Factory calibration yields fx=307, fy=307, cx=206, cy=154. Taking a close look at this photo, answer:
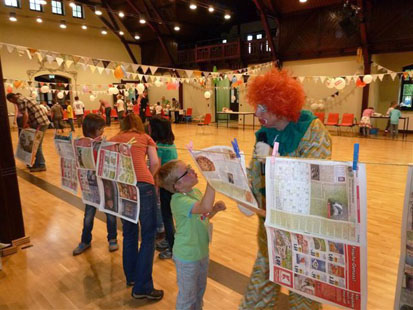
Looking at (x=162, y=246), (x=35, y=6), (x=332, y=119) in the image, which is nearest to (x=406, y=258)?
(x=162, y=246)

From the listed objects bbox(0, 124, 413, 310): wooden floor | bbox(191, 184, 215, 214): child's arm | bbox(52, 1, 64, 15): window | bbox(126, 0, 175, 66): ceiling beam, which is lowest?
bbox(0, 124, 413, 310): wooden floor

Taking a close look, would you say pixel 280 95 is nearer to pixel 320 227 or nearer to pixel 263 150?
pixel 263 150

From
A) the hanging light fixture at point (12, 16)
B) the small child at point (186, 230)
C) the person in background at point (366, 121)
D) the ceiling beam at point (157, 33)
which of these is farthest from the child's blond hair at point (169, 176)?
the hanging light fixture at point (12, 16)

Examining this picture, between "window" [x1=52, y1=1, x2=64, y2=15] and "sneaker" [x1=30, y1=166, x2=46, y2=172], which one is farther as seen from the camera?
"window" [x1=52, y1=1, x2=64, y2=15]

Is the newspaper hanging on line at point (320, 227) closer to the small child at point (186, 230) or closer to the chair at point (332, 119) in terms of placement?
the small child at point (186, 230)

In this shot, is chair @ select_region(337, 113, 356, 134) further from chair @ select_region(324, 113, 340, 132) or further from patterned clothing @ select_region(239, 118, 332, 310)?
patterned clothing @ select_region(239, 118, 332, 310)

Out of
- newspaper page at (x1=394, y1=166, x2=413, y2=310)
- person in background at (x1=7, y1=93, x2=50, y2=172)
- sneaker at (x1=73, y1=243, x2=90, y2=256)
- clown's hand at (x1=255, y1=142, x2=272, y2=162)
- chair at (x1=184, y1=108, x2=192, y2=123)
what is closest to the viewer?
newspaper page at (x1=394, y1=166, x2=413, y2=310)

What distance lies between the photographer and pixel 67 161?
2613 millimetres

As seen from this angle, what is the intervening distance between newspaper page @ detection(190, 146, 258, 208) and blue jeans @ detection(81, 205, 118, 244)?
69.3 inches

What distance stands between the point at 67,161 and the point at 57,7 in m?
17.2

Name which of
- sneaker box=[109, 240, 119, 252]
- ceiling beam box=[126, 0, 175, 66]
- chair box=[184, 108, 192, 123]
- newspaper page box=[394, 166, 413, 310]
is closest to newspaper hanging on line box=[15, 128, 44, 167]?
sneaker box=[109, 240, 119, 252]

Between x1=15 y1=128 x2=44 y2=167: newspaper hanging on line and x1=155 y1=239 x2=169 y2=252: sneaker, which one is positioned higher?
x1=15 y1=128 x2=44 y2=167: newspaper hanging on line

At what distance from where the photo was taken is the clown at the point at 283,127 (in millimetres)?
1516

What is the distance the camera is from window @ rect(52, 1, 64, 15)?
16141mm
